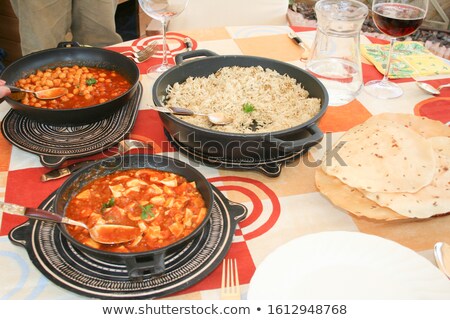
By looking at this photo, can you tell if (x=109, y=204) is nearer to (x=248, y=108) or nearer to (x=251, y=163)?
(x=251, y=163)

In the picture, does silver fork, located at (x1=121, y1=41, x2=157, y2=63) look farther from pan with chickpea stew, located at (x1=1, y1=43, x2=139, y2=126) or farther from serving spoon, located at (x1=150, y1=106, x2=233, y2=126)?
serving spoon, located at (x1=150, y1=106, x2=233, y2=126)

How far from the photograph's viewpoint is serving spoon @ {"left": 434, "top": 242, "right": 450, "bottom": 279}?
1.11m

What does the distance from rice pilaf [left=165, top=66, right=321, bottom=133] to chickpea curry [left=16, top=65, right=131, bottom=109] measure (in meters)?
0.28

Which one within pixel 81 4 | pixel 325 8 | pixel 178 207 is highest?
pixel 325 8

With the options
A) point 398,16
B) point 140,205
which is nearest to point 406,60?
point 398,16

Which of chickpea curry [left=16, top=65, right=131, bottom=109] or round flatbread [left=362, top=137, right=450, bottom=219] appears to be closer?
round flatbread [left=362, top=137, right=450, bottom=219]

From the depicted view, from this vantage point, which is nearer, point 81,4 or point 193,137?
point 193,137

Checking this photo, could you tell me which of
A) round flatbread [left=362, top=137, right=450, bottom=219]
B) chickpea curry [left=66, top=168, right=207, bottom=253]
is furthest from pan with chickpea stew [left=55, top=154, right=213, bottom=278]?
round flatbread [left=362, top=137, right=450, bottom=219]

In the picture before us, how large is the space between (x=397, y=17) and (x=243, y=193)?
39.9 inches

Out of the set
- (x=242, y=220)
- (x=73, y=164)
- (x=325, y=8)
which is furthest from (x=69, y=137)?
(x=325, y=8)

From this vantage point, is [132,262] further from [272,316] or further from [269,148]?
[269,148]

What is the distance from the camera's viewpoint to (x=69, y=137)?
5.08ft

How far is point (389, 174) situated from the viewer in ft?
4.20

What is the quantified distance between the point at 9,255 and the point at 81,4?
278cm
